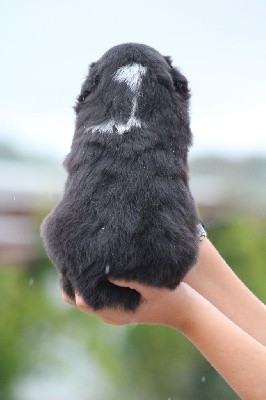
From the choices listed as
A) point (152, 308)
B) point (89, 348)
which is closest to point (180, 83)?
point (152, 308)

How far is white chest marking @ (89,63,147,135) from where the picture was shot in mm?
773

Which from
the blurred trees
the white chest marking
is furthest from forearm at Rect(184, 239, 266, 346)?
the blurred trees

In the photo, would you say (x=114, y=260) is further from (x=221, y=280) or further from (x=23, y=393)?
(x=23, y=393)

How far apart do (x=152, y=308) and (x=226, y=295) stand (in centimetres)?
19

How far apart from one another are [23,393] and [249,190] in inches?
37.0

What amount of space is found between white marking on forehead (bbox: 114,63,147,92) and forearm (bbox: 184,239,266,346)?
0.76 feet

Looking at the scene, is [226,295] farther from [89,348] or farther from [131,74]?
[89,348]

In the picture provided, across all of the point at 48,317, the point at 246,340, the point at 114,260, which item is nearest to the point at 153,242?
the point at 114,260

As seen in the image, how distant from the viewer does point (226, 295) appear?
958mm

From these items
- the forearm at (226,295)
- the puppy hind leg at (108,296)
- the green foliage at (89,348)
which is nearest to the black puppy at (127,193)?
the puppy hind leg at (108,296)

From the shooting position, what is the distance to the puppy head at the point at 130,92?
780 mm

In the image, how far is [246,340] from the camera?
2.69 ft

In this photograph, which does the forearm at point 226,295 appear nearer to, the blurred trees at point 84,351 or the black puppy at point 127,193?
the black puppy at point 127,193

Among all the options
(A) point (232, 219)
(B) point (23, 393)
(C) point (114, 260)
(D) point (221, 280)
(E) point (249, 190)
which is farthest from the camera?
(E) point (249, 190)
